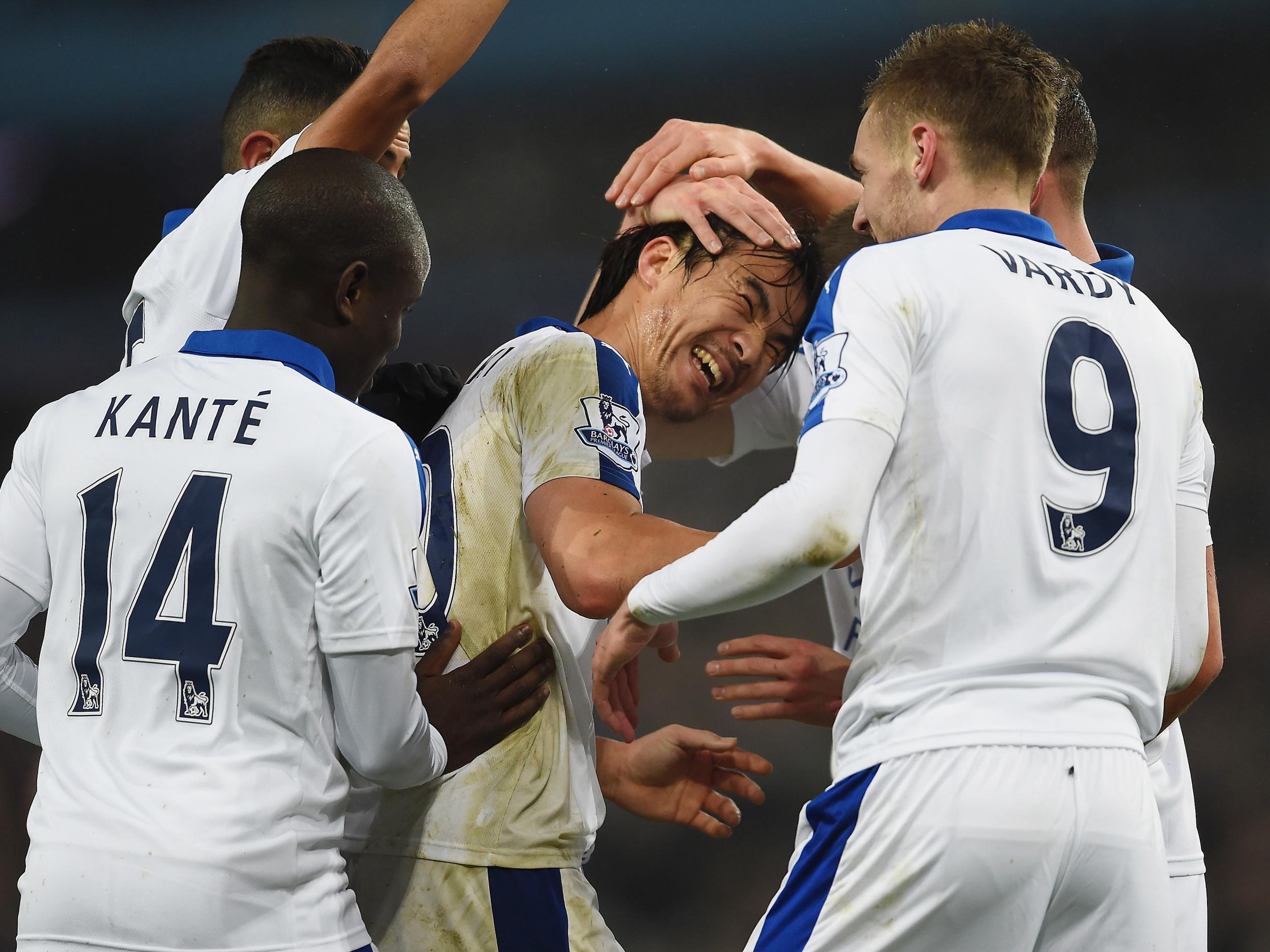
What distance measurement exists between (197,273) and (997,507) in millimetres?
1536

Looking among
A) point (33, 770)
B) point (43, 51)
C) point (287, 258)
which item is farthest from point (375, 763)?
point (43, 51)

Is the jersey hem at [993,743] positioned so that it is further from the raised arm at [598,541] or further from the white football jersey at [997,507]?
the raised arm at [598,541]

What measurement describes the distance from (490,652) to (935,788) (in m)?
0.78

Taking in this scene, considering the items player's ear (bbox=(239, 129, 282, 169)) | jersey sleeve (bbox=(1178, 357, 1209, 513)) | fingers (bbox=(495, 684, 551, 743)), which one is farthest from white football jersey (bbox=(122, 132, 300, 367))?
jersey sleeve (bbox=(1178, 357, 1209, 513))

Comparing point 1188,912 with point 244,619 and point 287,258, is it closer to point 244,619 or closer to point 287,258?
point 244,619

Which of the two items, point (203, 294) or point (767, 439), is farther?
point (767, 439)

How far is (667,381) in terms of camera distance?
2691 millimetres

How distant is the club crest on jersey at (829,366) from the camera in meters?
1.69

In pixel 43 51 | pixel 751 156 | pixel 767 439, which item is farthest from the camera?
pixel 43 51

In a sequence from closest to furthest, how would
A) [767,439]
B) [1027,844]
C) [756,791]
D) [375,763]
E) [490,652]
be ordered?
[1027,844]
[375,763]
[490,652]
[756,791]
[767,439]

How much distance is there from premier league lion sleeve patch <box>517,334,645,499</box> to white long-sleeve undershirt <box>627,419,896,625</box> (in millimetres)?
452

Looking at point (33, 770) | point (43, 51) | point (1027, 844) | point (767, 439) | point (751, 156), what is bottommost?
point (33, 770)

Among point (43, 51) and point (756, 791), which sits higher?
point (43, 51)

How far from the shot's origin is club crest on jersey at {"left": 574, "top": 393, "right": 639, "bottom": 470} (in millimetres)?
2119
